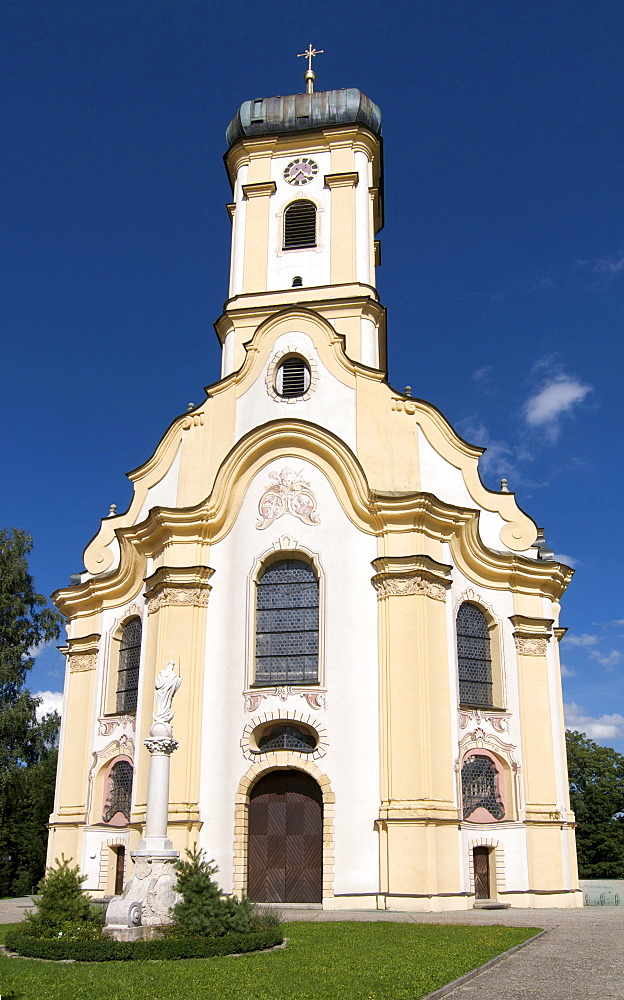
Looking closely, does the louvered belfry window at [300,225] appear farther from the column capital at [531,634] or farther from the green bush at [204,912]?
the green bush at [204,912]

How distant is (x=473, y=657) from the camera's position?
24109 mm

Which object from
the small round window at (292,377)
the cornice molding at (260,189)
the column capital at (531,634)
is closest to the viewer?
the column capital at (531,634)

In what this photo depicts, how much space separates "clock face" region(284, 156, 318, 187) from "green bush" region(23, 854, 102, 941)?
23900mm

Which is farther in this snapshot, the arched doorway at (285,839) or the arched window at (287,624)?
the arched window at (287,624)

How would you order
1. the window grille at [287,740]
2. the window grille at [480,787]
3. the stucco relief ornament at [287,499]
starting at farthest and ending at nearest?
the stucco relief ornament at [287,499], the window grille at [480,787], the window grille at [287,740]

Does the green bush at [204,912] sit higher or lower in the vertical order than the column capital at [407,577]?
lower

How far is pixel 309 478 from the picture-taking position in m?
24.4

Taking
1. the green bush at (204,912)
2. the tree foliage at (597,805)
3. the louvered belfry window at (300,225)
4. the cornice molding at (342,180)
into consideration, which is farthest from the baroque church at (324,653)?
the tree foliage at (597,805)

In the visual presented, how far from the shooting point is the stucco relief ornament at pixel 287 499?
24062 mm

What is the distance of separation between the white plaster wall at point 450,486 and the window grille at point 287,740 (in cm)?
723

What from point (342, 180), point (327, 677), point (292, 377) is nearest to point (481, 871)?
point (327, 677)

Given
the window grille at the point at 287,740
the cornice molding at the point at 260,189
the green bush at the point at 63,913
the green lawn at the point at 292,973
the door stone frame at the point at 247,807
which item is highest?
the cornice molding at the point at 260,189

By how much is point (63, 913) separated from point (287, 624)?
1030 cm

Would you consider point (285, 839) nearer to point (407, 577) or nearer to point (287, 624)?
point (287, 624)
